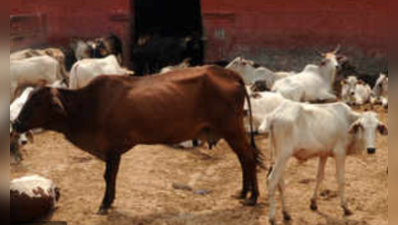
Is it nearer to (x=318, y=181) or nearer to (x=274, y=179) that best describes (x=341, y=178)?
(x=318, y=181)

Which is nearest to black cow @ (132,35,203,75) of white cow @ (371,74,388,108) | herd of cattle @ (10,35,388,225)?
white cow @ (371,74,388,108)

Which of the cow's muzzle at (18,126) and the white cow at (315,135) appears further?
the cow's muzzle at (18,126)

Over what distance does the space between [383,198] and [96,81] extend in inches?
159

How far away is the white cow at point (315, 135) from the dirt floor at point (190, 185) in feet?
1.53

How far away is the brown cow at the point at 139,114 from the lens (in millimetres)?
7469

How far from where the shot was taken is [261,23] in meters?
15.6

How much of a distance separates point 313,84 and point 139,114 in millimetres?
5978

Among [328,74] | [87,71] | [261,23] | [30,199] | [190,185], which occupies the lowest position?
[190,185]

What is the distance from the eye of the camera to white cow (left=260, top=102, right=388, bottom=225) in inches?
270

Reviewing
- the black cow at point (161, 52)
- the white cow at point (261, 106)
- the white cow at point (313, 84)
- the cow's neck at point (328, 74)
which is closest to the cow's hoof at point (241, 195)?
the white cow at point (261, 106)

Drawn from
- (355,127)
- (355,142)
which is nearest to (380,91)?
(355,142)

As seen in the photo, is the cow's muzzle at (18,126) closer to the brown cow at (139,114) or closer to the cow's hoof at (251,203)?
the brown cow at (139,114)

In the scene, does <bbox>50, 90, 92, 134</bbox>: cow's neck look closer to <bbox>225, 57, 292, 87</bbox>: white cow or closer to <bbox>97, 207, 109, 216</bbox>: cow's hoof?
<bbox>97, 207, 109, 216</bbox>: cow's hoof

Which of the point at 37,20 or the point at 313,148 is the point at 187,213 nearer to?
the point at 313,148
